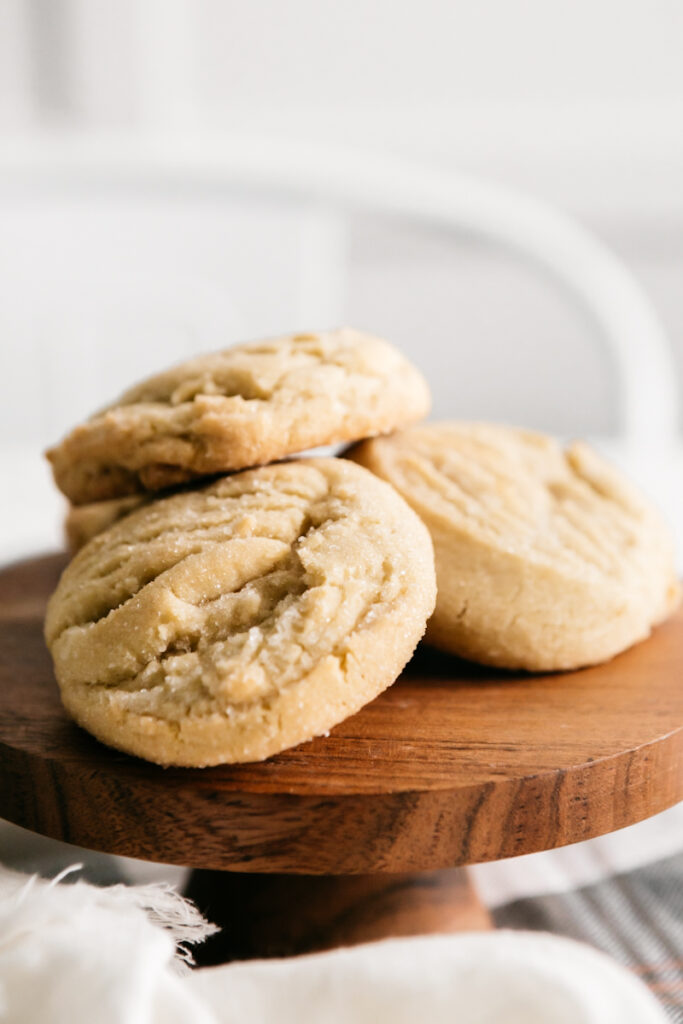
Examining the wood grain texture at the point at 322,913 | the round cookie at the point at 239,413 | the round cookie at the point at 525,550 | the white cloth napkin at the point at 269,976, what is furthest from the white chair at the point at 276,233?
the white cloth napkin at the point at 269,976

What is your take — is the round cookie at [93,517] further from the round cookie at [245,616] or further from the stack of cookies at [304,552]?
the round cookie at [245,616]

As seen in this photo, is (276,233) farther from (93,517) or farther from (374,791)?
(374,791)

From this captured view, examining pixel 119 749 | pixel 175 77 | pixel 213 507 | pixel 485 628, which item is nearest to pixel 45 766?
pixel 119 749

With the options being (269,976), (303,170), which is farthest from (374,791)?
(303,170)

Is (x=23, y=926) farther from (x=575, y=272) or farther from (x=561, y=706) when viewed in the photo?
(x=575, y=272)

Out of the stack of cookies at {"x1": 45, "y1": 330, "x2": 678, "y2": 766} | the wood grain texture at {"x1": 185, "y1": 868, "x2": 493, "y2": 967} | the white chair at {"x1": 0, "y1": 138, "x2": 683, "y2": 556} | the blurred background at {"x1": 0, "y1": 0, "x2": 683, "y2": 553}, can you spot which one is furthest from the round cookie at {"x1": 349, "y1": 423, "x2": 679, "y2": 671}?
the blurred background at {"x1": 0, "y1": 0, "x2": 683, "y2": 553}

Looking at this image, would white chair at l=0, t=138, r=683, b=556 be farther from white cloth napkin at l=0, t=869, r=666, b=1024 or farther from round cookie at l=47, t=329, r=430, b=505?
white cloth napkin at l=0, t=869, r=666, b=1024
